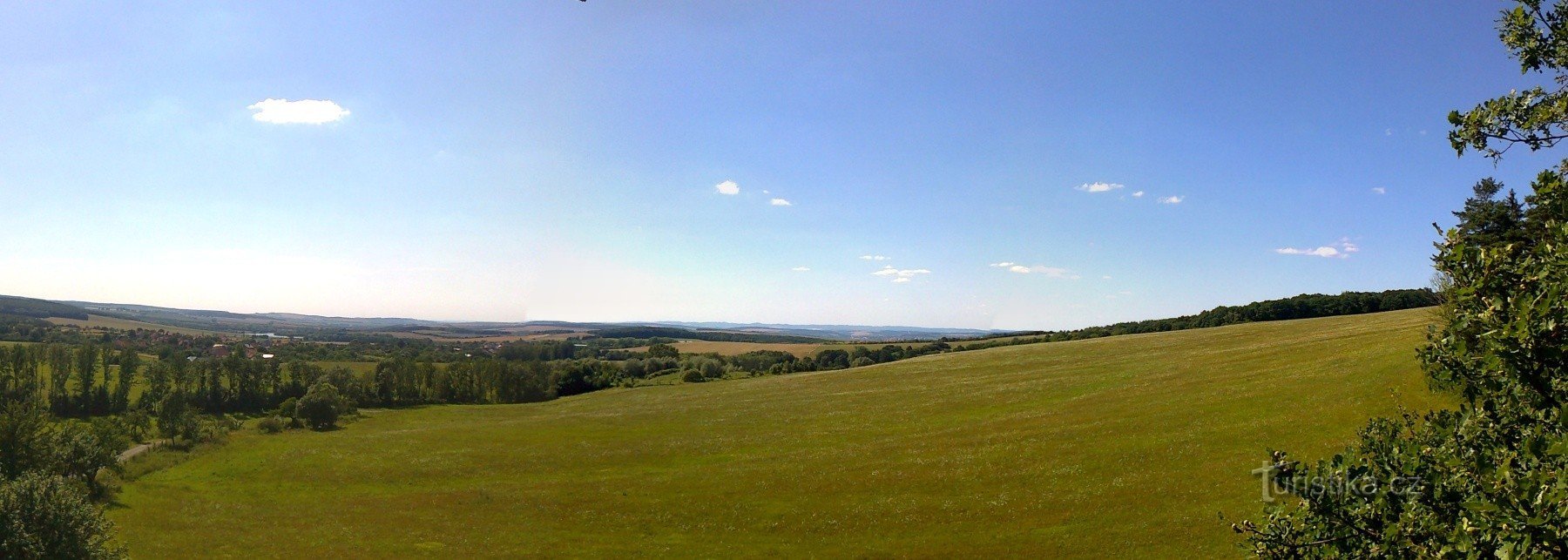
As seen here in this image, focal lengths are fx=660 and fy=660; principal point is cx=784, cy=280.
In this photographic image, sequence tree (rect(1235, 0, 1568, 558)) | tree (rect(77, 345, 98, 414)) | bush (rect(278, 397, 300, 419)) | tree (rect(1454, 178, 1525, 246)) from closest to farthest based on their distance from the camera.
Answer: tree (rect(1235, 0, 1568, 558))
tree (rect(1454, 178, 1525, 246))
bush (rect(278, 397, 300, 419))
tree (rect(77, 345, 98, 414))

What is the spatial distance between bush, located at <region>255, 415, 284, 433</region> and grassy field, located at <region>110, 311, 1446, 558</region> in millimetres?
18066

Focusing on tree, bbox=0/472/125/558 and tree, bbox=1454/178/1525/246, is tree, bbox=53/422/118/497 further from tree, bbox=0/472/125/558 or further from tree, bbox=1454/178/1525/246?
tree, bbox=1454/178/1525/246

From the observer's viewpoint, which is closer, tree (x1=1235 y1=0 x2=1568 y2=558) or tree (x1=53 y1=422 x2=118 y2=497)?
tree (x1=1235 y1=0 x2=1568 y2=558)

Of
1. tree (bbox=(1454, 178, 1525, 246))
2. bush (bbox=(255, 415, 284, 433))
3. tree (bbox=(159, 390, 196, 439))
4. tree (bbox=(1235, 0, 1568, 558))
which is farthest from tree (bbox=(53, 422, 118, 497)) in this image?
tree (bbox=(1454, 178, 1525, 246))

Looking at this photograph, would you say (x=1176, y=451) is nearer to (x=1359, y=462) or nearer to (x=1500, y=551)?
(x=1359, y=462)

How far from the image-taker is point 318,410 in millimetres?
107000

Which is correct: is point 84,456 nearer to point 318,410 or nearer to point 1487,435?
point 318,410

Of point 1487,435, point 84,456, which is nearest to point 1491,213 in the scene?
point 1487,435

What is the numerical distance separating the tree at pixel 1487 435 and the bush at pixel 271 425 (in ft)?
419

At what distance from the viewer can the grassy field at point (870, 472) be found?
112 ft

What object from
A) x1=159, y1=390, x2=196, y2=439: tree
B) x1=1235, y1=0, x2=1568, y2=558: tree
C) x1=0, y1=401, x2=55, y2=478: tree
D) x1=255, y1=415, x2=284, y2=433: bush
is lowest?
x1=255, y1=415, x2=284, y2=433: bush

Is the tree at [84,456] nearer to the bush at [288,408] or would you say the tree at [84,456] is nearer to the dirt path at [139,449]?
the dirt path at [139,449]

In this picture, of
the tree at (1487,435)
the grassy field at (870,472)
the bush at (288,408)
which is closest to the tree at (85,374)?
the bush at (288,408)

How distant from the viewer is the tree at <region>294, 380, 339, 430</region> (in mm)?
105500
